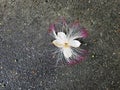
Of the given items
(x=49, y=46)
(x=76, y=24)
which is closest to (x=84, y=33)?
(x=76, y=24)

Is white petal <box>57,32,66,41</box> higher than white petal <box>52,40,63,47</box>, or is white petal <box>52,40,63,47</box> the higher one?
white petal <box>57,32,66,41</box>

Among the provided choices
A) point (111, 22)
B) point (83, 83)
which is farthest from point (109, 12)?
point (83, 83)

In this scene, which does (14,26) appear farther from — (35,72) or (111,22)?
(111,22)

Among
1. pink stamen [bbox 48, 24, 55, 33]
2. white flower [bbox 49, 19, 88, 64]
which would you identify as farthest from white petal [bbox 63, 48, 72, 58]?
pink stamen [bbox 48, 24, 55, 33]

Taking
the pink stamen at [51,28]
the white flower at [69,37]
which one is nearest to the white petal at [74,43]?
Result: the white flower at [69,37]

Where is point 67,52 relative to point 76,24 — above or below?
below

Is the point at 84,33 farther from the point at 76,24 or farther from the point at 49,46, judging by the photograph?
the point at 49,46

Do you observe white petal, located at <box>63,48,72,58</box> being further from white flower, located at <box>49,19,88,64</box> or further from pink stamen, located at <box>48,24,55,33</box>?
pink stamen, located at <box>48,24,55,33</box>
